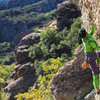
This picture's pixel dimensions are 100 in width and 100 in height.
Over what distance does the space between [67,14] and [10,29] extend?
251 ft

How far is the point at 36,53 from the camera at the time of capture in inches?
1237

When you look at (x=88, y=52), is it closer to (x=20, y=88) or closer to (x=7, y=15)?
(x=20, y=88)

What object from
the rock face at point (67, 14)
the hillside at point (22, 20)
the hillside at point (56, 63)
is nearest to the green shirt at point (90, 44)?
the hillside at point (56, 63)

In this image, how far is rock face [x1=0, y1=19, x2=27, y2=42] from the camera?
351ft

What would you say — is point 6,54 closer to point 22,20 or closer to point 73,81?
point 22,20

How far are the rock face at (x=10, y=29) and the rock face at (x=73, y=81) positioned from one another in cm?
9804

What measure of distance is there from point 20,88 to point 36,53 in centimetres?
810

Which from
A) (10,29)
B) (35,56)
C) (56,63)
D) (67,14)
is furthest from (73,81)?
(10,29)

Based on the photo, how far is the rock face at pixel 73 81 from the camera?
33.5 ft

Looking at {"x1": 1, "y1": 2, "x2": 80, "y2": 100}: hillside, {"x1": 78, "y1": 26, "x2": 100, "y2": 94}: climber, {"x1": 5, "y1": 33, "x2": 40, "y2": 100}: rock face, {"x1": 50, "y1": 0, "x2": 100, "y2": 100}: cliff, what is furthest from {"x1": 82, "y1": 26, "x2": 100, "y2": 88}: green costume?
{"x1": 5, "y1": 33, "x2": 40, "y2": 100}: rock face

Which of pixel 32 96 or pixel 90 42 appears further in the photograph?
pixel 32 96

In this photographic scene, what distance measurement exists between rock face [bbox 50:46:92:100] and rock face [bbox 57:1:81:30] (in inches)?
1231

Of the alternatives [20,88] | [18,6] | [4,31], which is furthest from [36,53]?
[18,6]

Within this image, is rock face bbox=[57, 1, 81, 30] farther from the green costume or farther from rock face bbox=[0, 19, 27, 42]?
rock face bbox=[0, 19, 27, 42]
